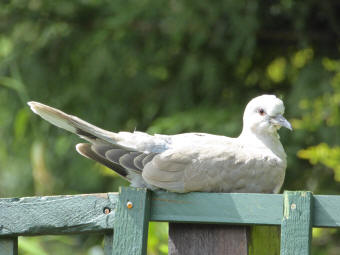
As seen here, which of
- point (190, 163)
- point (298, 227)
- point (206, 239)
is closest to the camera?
point (298, 227)

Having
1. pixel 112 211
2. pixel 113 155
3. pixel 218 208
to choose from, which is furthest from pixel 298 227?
pixel 113 155

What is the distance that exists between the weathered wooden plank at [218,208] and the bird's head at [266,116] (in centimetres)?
78

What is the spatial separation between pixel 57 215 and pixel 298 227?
0.74 m

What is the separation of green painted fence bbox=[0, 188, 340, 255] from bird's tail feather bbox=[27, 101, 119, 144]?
0.36 meters

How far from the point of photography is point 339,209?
1758 mm

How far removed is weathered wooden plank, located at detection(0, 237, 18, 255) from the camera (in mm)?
2053

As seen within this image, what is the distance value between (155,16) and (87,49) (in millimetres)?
569

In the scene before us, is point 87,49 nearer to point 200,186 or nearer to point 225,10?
point 225,10

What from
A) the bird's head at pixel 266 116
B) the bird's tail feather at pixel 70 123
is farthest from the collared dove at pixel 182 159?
the bird's head at pixel 266 116

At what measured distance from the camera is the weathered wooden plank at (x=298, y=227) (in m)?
1.77

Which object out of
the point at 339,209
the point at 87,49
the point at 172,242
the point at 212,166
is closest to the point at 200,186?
the point at 212,166

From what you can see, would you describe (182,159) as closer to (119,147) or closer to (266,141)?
(119,147)

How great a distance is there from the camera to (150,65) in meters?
4.87

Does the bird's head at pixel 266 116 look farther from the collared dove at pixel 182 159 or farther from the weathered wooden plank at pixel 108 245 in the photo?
the weathered wooden plank at pixel 108 245
